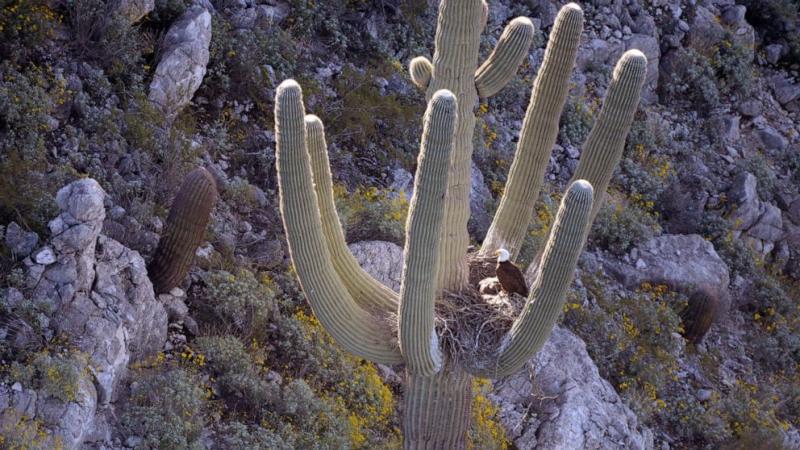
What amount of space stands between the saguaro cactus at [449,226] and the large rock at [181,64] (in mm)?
2618

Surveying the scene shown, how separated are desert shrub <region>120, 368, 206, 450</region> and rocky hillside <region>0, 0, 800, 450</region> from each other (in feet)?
0.05

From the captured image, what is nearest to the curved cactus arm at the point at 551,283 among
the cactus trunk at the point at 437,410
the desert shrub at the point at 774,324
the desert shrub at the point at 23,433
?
the cactus trunk at the point at 437,410

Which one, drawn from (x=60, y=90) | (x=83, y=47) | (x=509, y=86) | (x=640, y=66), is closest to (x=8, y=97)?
(x=60, y=90)

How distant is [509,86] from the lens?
10.3 metres

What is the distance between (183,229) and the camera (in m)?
6.55

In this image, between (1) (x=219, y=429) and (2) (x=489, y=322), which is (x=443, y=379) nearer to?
(2) (x=489, y=322)

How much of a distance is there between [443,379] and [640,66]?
2.29 meters

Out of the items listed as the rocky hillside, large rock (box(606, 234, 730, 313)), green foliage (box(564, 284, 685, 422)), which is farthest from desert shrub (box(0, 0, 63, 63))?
large rock (box(606, 234, 730, 313))

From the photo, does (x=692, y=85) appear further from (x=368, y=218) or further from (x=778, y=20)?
(x=368, y=218)

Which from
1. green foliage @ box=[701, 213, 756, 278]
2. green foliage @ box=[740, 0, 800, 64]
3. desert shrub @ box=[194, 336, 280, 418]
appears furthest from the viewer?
green foliage @ box=[740, 0, 800, 64]

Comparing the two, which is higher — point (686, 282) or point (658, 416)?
point (686, 282)

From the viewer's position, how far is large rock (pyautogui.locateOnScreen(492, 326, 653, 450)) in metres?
7.34

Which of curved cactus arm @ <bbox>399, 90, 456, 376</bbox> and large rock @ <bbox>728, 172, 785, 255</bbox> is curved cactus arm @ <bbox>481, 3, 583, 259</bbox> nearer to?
curved cactus arm @ <bbox>399, 90, 456, 376</bbox>

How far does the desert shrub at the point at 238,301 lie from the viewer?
6.69 metres
